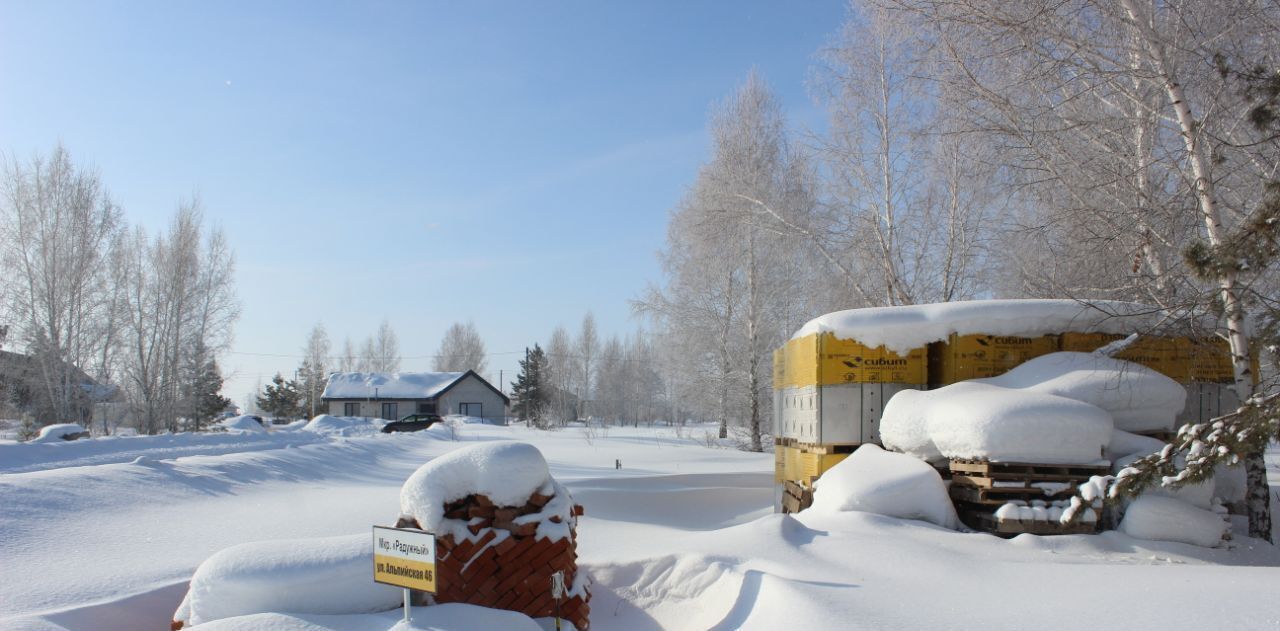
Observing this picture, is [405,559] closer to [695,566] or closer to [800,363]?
[695,566]

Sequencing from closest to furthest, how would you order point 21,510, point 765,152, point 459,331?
point 21,510, point 765,152, point 459,331

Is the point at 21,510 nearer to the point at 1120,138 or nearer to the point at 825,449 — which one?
the point at 825,449

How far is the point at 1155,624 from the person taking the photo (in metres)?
3.71

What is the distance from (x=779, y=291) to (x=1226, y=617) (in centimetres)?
1994

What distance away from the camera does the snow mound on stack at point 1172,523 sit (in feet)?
19.8

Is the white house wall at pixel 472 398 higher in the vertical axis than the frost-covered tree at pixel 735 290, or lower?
lower

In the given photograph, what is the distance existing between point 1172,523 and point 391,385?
5371 cm

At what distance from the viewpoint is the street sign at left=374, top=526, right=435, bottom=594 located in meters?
3.79

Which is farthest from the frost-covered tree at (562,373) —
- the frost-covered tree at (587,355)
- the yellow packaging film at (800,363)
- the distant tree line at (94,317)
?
the yellow packaging film at (800,363)

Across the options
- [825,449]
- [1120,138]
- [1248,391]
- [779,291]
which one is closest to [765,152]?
[779,291]

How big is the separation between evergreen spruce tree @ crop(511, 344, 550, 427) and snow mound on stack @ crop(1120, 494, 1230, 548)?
52.4 meters

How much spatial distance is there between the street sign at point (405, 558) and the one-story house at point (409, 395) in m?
51.0

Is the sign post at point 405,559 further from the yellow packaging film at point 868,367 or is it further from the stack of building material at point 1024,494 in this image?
the yellow packaging film at point 868,367

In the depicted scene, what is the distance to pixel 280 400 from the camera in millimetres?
57219
